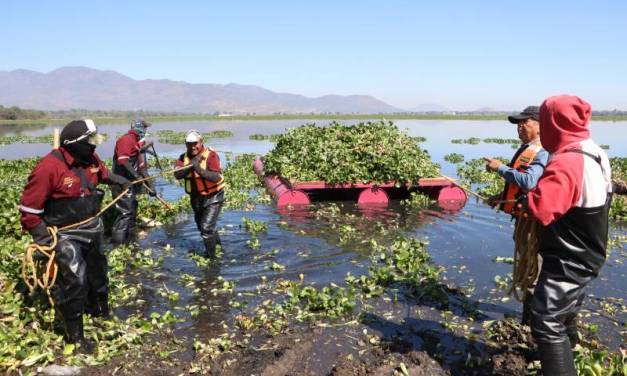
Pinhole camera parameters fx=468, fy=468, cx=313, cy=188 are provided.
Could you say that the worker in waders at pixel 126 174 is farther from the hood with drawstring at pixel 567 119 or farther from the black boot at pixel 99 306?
the hood with drawstring at pixel 567 119

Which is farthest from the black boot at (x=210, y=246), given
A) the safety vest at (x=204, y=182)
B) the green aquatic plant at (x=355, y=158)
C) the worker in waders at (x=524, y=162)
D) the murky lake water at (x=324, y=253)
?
the green aquatic plant at (x=355, y=158)

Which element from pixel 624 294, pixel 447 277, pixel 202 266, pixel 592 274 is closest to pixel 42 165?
pixel 202 266

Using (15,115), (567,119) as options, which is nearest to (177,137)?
(567,119)

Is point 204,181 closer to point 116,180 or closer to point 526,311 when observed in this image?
point 116,180

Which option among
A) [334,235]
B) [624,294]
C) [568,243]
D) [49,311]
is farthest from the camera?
[334,235]

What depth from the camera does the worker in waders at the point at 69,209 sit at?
17.1ft

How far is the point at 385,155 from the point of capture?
15.0 meters

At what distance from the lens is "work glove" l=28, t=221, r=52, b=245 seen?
17.3ft

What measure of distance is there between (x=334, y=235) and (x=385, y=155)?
15.1 ft

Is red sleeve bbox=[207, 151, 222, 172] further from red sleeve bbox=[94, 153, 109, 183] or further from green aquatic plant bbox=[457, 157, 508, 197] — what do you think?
green aquatic plant bbox=[457, 157, 508, 197]

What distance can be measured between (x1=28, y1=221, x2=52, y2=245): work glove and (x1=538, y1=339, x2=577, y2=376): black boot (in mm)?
5289

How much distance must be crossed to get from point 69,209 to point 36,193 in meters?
0.45

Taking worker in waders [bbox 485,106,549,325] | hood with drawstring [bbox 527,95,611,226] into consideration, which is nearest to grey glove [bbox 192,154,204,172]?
worker in waders [bbox 485,106,549,325]

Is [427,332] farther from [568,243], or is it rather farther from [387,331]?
[568,243]
